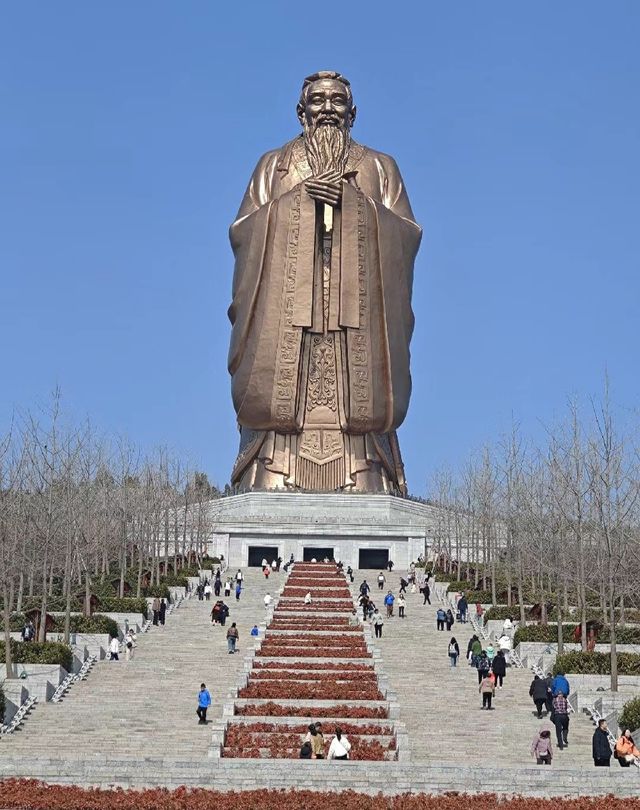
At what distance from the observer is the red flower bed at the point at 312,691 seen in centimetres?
2000

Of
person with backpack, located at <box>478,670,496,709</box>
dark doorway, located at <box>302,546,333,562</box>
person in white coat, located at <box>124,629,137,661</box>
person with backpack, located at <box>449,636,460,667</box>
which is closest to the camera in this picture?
person with backpack, located at <box>478,670,496,709</box>

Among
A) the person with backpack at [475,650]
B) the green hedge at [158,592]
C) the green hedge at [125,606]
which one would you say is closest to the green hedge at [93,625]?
the green hedge at [125,606]

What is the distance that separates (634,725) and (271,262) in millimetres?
35173

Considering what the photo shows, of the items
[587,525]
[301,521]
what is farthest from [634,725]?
[301,521]

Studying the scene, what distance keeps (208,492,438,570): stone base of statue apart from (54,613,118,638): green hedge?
2024cm

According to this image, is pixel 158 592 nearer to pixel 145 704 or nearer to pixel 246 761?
pixel 145 704

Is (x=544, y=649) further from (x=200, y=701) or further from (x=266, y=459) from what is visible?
(x=266, y=459)

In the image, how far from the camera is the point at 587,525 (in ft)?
100

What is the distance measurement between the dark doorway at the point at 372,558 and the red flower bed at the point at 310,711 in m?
30.5

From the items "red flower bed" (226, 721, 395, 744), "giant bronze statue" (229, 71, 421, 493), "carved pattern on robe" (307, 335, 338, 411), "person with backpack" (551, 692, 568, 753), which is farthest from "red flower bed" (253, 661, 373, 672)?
"carved pattern on robe" (307, 335, 338, 411)

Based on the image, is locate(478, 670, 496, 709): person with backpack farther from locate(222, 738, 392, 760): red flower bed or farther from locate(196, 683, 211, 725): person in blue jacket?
locate(196, 683, 211, 725): person in blue jacket

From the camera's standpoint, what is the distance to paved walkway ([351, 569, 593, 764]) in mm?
18172

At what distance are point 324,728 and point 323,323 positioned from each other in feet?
115

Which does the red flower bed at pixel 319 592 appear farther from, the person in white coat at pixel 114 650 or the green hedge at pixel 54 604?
the person in white coat at pixel 114 650
